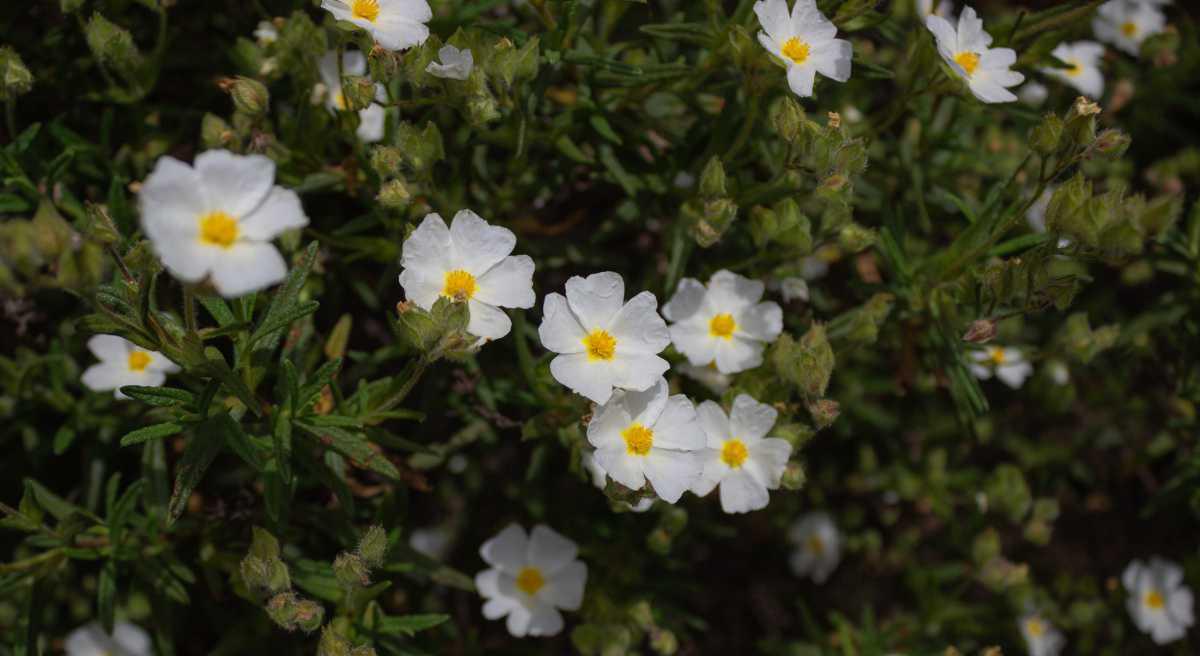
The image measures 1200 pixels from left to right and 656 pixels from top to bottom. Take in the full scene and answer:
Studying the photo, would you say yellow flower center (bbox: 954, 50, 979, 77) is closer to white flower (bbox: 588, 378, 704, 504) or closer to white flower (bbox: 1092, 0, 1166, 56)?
white flower (bbox: 588, 378, 704, 504)

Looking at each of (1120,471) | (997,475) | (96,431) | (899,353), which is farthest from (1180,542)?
(96,431)

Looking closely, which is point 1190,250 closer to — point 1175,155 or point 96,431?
point 1175,155

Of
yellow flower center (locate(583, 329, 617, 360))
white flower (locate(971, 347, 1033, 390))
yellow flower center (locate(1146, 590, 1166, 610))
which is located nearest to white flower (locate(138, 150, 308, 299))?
yellow flower center (locate(583, 329, 617, 360))

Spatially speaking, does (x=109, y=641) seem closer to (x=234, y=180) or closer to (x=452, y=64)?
(x=234, y=180)

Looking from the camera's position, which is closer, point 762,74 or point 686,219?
point 762,74

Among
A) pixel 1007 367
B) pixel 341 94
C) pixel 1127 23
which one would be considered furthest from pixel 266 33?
pixel 1127 23

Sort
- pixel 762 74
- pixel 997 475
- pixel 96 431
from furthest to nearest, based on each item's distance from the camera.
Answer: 1. pixel 997 475
2. pixel 96 431
3. pixel 762 74
